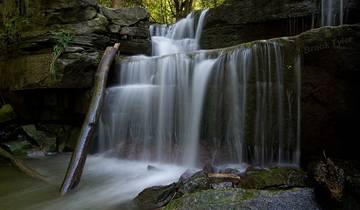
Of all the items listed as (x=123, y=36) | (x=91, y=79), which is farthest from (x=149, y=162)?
(x=123, y=36)

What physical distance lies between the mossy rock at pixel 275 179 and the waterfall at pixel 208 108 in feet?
3.02

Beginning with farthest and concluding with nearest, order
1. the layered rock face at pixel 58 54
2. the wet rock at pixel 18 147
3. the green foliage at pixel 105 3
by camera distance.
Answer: the green foliage at pixel 105 3 < the wet rock at pixel 18 147 < the layered rock face at pixel 58 54

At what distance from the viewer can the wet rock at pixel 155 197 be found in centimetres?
381

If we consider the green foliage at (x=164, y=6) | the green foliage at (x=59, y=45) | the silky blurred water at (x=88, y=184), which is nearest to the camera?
the silky blurred water at (x=88, y=184)

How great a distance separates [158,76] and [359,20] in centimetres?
388

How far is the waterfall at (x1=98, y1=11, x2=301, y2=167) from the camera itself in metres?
4.88

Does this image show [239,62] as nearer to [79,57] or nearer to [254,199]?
[254,199]

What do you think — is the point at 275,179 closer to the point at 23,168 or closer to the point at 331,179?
the point at 331,179

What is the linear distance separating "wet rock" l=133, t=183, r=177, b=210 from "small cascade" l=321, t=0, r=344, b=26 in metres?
4.67

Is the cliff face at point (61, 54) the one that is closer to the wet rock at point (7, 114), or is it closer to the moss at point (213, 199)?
the wet rock at point (7, 114)

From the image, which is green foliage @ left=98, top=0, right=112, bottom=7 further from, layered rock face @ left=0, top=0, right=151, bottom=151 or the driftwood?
the driftwood

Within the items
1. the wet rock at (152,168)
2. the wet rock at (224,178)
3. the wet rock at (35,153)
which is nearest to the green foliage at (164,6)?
the wet rock at (35,153)

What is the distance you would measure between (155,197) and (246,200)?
1102mm

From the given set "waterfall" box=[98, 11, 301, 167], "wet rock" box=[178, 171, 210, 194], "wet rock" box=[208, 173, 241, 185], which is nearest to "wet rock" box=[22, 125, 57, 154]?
"waterfall" box=[98, 11, 301, 167]
